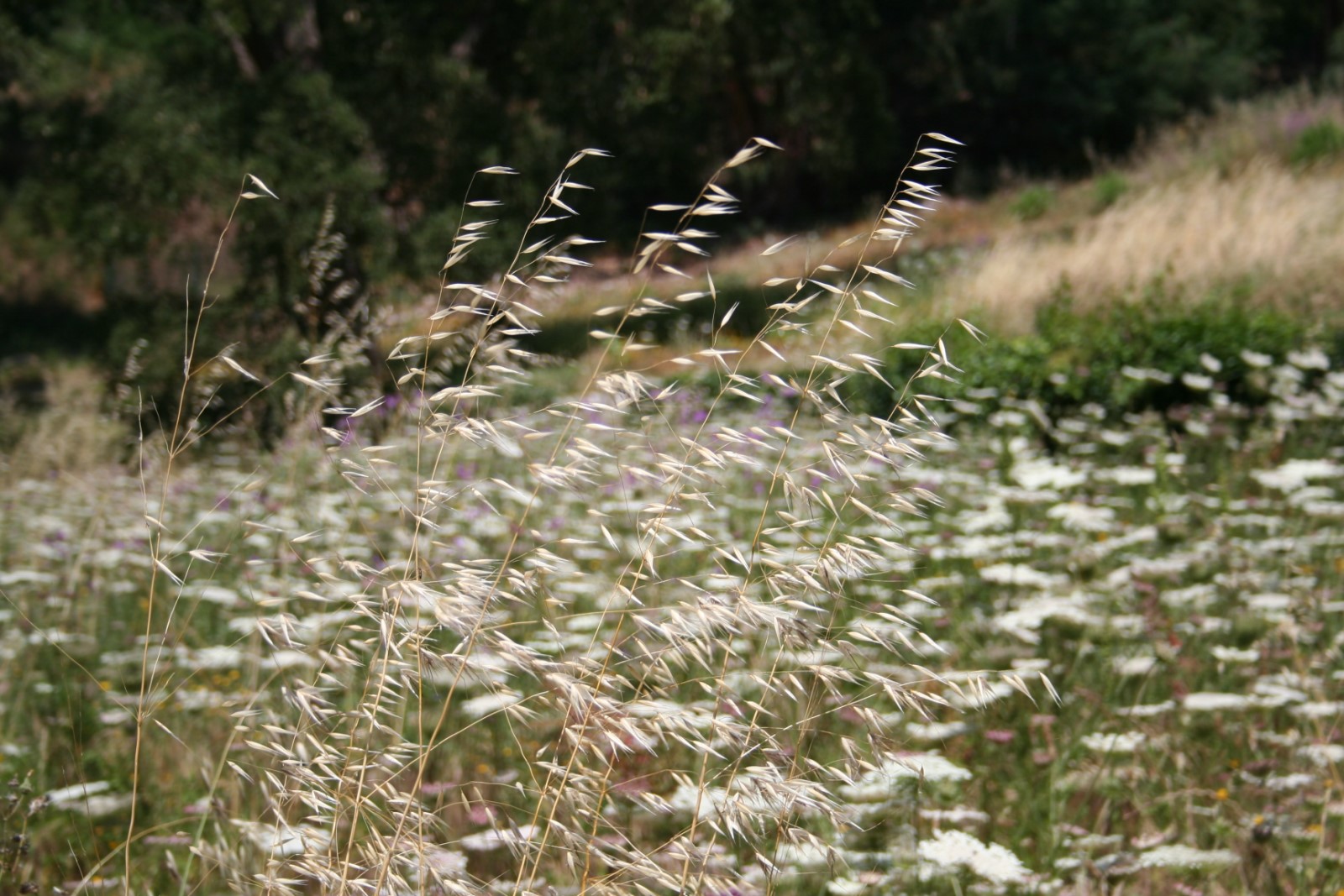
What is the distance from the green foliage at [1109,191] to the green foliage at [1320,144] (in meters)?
2.05

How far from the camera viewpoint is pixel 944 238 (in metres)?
17.6

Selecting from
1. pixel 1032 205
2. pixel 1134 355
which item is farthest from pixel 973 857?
pixel 1032 205

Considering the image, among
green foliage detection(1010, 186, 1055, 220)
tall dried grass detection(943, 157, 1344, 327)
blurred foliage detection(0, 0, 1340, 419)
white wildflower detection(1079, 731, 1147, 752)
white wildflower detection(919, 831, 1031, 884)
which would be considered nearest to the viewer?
white wildflower detection(919, 831, 1031, 884)

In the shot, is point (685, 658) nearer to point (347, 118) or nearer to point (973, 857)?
point (973, 857)

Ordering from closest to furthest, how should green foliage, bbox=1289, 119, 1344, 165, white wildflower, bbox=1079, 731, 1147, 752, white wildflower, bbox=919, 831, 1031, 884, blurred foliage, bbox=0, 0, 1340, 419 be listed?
white wildflower, bbox=919, 831, 1031, 884
white wildflower, bbox=1079, 731, 1147, 752
blurred foliage, bbox=0, 0, 1340, 419
green foliage, bbox=1289, 119, 1344, 165

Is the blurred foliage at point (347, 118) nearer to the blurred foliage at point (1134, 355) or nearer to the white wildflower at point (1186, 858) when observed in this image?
the blurred foliage at point (1134, 355)

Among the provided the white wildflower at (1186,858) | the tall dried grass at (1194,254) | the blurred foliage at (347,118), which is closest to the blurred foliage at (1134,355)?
the tall dried grass at (1194,254)

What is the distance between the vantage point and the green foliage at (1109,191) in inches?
577

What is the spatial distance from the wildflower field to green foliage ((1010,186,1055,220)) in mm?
11926

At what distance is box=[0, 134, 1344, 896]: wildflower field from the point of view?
4.68 feet

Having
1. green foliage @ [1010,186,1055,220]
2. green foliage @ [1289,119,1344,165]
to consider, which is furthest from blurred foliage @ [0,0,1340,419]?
green foliage @ [1289,119,1344,165]

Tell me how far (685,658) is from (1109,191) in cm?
1392

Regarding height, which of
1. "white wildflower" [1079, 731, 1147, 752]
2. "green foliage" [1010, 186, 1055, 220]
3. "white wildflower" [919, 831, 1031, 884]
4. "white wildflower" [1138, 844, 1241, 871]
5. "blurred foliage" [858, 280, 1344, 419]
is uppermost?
"white wildflower" [919, 831, 1031, 884]

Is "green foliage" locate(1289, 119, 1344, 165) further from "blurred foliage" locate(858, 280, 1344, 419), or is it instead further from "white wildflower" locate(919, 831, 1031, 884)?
"white wildflower" locate(919, 831, 1031, 884)
